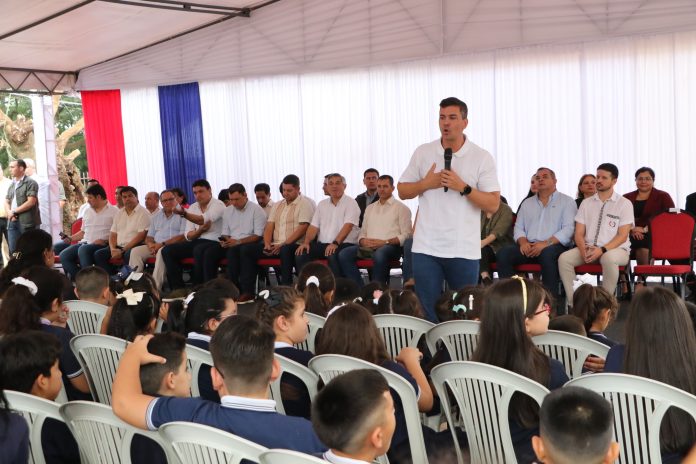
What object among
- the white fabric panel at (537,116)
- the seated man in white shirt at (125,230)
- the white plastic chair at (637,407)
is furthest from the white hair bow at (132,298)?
the white fabric panel at (537,116)

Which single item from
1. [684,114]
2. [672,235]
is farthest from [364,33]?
[672,235]

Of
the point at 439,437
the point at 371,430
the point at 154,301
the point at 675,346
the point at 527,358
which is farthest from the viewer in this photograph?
the point at 154,301

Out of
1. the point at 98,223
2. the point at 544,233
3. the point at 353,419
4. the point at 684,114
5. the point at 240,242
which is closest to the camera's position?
the point at 353,419

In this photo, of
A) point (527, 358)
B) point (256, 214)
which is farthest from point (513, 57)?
point (527, 358)

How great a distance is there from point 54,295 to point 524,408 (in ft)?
7.61

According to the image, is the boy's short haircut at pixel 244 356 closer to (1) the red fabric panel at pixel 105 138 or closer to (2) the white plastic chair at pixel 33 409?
(2) the white plastic chair at pixel 33 409

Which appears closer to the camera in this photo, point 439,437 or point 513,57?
point 439,437

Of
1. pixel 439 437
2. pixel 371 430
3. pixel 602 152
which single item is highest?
pixel 602 152

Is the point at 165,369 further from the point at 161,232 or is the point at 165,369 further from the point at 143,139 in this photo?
the point at 143,139

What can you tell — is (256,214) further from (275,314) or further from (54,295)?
(275,314)

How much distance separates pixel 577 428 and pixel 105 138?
483 inches

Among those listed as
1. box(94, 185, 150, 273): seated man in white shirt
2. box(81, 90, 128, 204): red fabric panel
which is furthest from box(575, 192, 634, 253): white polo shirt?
box(81, 90, 128, 204): red fabric panel

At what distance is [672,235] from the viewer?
6.45 metres

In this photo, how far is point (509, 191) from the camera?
8672 millimetres
